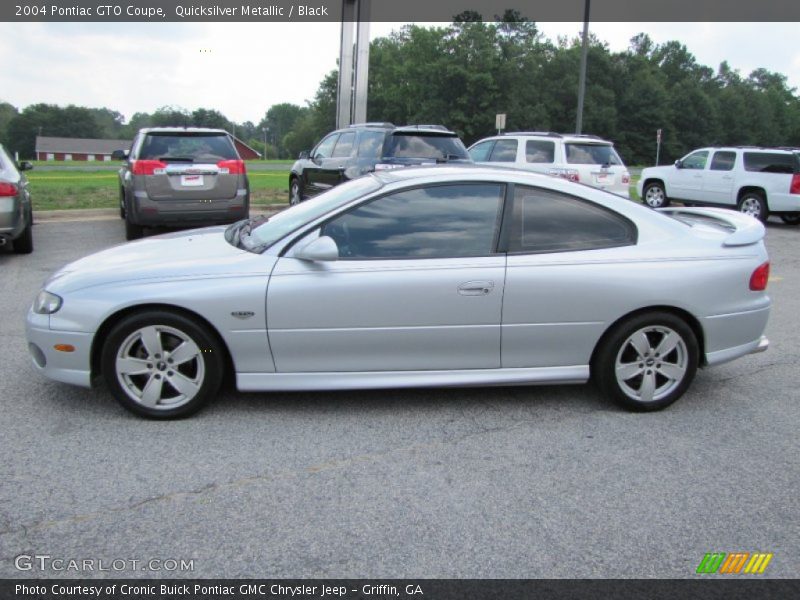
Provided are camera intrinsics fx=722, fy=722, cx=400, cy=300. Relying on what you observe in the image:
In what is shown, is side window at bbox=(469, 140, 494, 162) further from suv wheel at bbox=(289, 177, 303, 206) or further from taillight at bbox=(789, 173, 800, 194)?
taillight at bbox=(789, 173, 800, 194)

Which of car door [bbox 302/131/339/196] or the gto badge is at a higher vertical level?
car door [bbox 302/131/339/196]

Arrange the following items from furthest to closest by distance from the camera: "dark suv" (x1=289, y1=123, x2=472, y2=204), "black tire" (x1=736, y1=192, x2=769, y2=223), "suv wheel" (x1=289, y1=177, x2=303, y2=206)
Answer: "black tire" (x1=736, y1=192, x2=769, y2=223)
"suv wheel" (x1=289, y1=177, x2=303, y2=206)
"dark suv" (x1=289, y1=123, x2=472, y2=204)

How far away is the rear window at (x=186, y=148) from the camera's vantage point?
10055 millimetres

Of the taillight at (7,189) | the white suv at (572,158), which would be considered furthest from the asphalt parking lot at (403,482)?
the white suv at (572,158)

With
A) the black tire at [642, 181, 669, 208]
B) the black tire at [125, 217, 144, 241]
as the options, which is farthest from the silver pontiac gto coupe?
the black tire at [642, 181, 669, 208]

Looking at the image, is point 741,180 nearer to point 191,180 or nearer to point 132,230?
point 191,180

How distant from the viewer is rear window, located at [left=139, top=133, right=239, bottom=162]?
10.1 meters

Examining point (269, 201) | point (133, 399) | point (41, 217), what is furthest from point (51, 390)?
point (269, 201)

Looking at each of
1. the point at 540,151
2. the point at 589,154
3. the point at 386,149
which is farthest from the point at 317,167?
the point at 589,154

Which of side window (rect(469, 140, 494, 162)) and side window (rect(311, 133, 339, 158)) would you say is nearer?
side window (rect(311, 133, 339, 158))

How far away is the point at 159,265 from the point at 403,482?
76.6 inches

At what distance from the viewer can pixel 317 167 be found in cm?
1375

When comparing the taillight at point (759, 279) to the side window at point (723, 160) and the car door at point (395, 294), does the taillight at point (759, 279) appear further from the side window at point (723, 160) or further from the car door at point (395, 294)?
the side window at point (723, 160)

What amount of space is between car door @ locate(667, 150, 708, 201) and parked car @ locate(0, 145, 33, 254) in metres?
14.1
